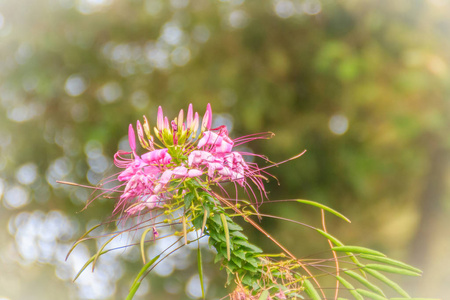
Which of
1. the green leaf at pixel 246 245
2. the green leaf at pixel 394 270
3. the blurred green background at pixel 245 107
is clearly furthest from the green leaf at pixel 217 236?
the blurred green background at pixel 245 107

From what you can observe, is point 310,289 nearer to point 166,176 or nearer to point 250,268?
point 250,268

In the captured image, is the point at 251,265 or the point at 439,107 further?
the point at 439,107

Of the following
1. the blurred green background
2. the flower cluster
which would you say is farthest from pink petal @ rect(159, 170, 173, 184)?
the blurred green background

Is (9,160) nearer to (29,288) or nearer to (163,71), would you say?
(29,288)

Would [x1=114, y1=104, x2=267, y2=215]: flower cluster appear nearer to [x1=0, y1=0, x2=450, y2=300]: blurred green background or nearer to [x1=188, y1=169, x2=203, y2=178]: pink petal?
[x1=188, y1=169, x2=203, y2=178]: pink petal

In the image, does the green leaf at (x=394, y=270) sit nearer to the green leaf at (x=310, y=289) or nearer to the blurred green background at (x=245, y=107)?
the green leaf at (x=310, y=289)

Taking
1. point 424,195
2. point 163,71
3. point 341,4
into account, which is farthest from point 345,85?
point 163,71

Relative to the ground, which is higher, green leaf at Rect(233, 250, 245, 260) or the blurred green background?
the blurred green background

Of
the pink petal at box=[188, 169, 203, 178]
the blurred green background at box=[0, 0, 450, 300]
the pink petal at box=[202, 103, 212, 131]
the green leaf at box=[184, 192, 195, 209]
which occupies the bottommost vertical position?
the green leaf at box=[184, 192, 195, 209]
